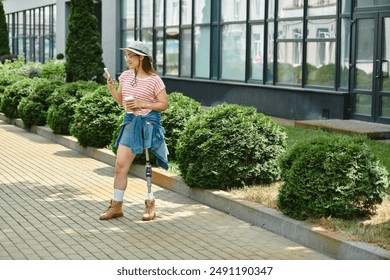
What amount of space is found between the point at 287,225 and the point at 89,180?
4.51 metres

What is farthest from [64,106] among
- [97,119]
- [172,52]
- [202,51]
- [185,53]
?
[172,52]

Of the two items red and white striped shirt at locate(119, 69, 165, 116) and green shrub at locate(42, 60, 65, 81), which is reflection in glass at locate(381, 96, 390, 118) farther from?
green shrub at locate(42, 60, 65, 81)

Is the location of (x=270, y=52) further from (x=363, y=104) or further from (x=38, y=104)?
(x=38, y=104)

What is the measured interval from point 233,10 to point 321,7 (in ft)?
14.9

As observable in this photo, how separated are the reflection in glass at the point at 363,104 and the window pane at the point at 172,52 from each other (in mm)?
9904

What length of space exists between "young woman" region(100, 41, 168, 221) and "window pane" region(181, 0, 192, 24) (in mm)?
19031

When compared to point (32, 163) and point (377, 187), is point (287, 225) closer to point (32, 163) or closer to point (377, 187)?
point (377, 187)

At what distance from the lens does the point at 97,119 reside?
1533cm

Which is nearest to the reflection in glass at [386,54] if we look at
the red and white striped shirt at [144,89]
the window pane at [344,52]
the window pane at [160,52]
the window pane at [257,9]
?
the window pane at [344,52]

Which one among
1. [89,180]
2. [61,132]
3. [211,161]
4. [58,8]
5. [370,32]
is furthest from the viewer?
[58,8]

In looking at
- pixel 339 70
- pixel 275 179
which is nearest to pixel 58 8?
pixel 339 70

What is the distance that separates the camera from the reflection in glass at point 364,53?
20.2 meters

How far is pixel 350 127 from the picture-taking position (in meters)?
18.8

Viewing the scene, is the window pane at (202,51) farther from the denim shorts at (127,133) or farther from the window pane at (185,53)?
the denim shorts at (127,133)
